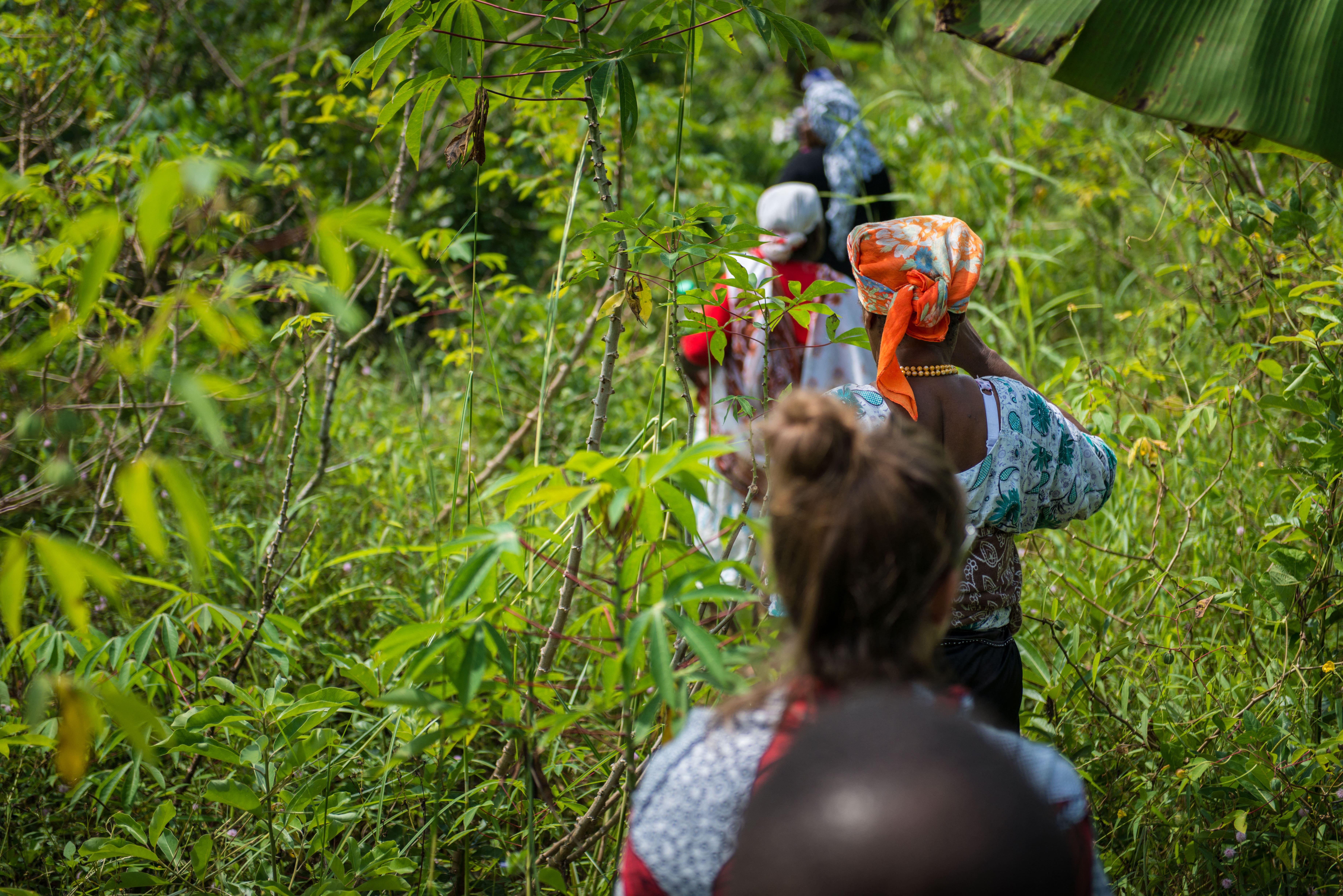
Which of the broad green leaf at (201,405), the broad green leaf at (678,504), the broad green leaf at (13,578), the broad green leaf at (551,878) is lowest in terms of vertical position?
the broad green leaf at (551,878)

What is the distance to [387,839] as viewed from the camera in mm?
1878

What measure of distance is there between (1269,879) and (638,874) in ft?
4.84

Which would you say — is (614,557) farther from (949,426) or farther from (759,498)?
(759,498)

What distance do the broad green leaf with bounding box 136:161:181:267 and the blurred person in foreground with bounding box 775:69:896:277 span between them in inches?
104

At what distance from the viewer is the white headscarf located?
108 inches

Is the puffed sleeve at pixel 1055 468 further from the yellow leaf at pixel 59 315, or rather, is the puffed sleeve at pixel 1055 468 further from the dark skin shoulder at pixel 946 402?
the yellow leaf at pixel 59 315

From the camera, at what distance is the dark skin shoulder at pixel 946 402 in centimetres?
158

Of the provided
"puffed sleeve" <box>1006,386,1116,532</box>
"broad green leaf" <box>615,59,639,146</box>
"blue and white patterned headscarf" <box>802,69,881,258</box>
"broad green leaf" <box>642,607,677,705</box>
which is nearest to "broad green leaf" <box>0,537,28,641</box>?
"broad green leaf" <box>642,607,677,705</box>

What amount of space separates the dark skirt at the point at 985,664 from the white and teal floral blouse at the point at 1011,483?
2 centimetres

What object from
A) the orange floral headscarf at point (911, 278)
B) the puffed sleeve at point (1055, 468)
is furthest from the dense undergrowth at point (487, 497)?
the puffed sleeve at point (1055, 468)

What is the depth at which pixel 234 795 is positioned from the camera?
4.82ft

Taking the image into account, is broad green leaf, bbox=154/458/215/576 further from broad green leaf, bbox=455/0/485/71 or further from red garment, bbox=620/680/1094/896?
broad green leaf, bbox=455/0/485/71

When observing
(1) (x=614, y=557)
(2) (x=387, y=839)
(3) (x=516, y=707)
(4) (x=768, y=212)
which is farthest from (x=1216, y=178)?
(2) (x=387, y=839)

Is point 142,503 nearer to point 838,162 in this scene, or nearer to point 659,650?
point 659,650
